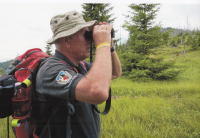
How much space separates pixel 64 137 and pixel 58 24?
3.50 feet

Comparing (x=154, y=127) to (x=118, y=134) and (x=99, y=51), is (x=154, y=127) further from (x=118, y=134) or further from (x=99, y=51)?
(x=99, y=51)

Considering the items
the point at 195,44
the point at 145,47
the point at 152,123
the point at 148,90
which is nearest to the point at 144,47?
the point at 145,47

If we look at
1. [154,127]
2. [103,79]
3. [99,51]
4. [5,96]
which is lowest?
[154,127]

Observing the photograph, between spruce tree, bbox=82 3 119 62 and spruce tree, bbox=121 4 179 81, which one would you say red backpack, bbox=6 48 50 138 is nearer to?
spruce tree, bbox=121 4 179 81

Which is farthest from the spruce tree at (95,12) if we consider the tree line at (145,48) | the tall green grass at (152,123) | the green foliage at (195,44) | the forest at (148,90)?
the green foliage at (195,44)

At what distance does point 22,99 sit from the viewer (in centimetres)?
97

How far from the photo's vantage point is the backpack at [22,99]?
37.3 inches

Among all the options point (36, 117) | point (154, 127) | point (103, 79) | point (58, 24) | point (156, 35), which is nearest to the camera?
point (103, 79)

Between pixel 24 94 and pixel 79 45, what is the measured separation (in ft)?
2.12

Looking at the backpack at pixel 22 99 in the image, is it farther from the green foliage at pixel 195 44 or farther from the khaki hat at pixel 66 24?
the green foliage at pixel 195 44

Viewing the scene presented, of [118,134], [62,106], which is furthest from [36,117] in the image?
[118,134]

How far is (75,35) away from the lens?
1260mm

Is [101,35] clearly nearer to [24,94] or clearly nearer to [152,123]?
[24,94]

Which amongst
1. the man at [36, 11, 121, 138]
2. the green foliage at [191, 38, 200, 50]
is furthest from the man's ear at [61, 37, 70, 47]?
the green foliage at [191, 38, 200, 50]
